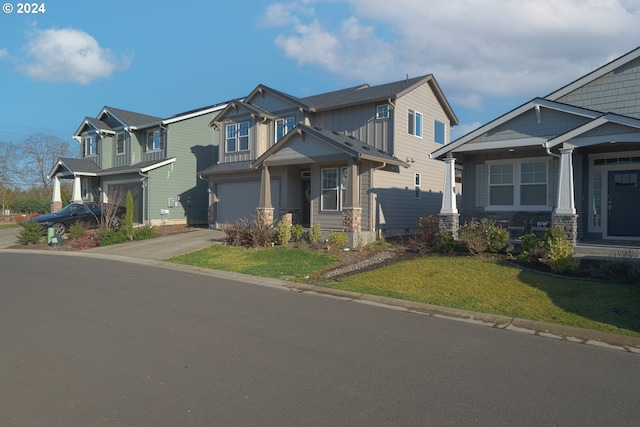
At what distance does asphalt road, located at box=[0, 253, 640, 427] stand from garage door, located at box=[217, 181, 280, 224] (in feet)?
48.2

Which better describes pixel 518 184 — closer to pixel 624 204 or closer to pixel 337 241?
pixel 624 204

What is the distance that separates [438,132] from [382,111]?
4.56 m

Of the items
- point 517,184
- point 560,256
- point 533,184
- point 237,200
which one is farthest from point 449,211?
point 237,200

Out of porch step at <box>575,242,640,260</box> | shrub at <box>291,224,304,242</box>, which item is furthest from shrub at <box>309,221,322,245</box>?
porch step at <box>575,242,640,260</box>

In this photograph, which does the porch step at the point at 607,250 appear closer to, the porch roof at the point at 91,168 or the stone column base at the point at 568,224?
the stone column base at the point at 568,224

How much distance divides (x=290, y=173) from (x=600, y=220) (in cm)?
1232

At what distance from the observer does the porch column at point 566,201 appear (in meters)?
13.1

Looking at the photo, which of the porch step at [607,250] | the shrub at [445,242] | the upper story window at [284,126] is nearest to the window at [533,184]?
the porch step at [607,250]

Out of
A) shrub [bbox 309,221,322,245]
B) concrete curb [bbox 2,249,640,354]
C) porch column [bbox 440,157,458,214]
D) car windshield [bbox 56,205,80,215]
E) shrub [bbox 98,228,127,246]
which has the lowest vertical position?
concrete curb [bbox 2,249,640,354]

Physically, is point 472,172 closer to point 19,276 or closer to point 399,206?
point 399,206

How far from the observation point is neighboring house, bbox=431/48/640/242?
14002 mm

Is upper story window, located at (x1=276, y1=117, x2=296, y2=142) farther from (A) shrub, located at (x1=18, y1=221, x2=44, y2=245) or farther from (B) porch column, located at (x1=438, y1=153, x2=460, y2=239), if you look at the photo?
(A) shrub, located at (x1=18, y1=221, x2=44, y2=245)

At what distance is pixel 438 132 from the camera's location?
24.2 metres

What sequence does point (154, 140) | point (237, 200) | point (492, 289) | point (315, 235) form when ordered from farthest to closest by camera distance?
Result: point (154, 140), point (237, 200), point (315, 235), point (492, 289)
